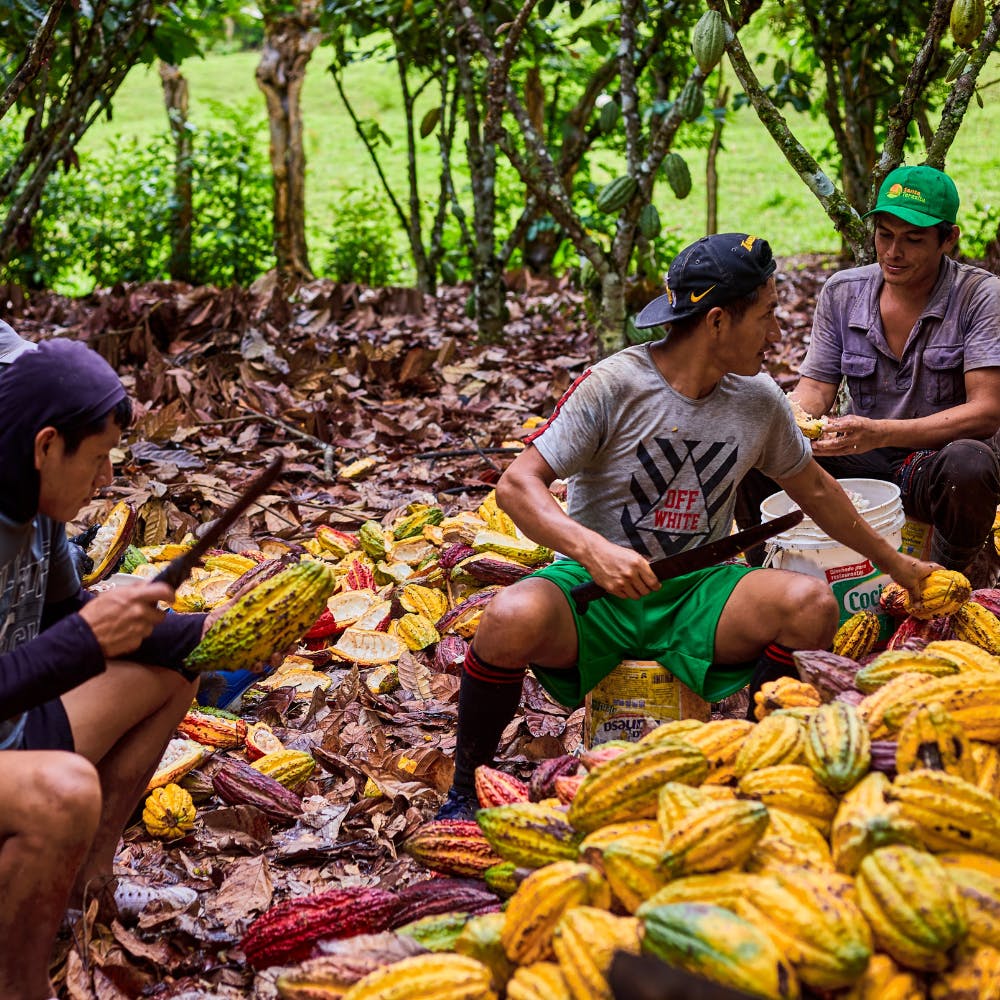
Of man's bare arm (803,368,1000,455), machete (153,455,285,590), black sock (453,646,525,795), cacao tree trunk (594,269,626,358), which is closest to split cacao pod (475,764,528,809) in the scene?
black sock (453,646,525,795)

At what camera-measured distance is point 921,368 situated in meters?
3.59

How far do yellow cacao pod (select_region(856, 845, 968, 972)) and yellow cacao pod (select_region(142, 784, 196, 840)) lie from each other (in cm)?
162

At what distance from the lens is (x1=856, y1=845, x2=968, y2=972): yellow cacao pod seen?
147cm

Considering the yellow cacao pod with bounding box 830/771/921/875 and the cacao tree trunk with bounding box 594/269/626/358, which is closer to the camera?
the yellow cacao pod with bounding box 830/771/921/875

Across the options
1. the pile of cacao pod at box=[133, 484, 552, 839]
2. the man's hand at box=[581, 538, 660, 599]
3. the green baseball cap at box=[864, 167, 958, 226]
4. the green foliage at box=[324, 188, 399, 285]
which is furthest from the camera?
the green foliage at box=[324, 188, 399, 285]

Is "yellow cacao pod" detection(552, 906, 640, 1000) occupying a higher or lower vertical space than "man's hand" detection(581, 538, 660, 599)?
lower

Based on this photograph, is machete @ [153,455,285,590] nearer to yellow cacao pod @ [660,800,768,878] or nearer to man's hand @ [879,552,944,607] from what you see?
yellow cacao pod @ [660,800,768,878]

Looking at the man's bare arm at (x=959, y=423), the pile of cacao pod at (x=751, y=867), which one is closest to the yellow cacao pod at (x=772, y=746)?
the pile of cacao pod at (x=751, y=867)

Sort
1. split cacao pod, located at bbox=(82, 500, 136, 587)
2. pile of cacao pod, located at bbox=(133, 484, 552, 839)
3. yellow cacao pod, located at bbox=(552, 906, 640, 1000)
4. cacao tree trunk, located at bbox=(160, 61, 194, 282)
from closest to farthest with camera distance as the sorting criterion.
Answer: yellow cacao pod, located at bbox=(552, 906, 640, 1000) → pile of cacao pod, located at bbox=(133, 484, 552, 839) → split cacao pod, located at bbox=(82, 500, 136, 587) → cacao tree trunk, located at bbox=(160, 61, 194, 282)

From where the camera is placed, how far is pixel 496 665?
2.54 metres

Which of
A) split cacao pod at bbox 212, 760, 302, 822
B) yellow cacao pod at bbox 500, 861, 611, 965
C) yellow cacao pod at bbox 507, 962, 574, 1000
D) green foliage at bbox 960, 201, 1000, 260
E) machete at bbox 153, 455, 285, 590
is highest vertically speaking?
green foliage at bbox 960, 201, 1000, 260

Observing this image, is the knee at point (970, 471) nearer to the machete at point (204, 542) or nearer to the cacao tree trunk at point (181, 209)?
the machete at point (204, 542)

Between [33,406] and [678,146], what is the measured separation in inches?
380

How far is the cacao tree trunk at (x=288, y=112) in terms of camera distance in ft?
27.6
